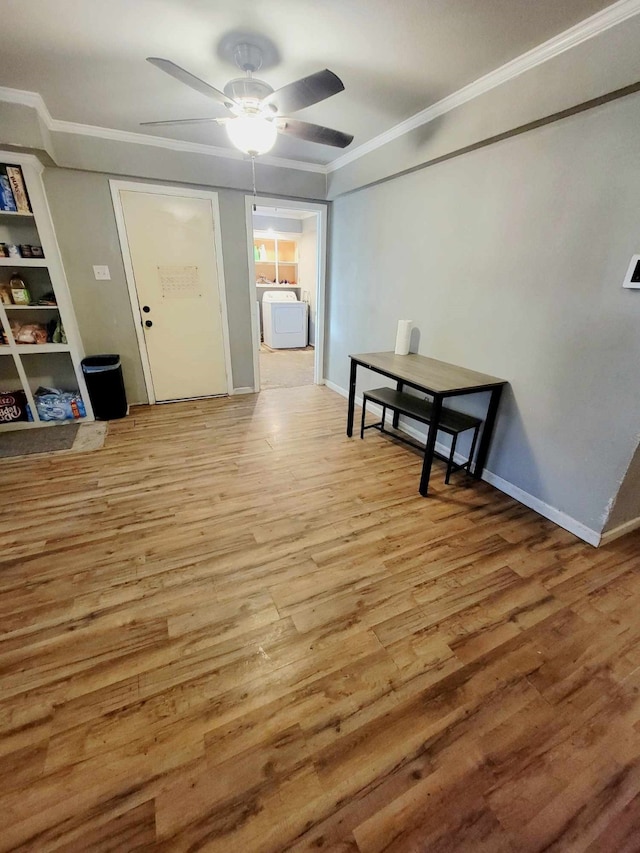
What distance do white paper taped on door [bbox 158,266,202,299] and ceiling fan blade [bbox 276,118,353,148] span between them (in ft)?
6.59

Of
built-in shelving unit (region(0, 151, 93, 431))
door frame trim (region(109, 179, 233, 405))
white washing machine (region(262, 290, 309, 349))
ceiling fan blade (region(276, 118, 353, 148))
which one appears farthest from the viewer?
white washing machine (region(262, 290, 309, 349))

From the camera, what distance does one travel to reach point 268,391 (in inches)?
179

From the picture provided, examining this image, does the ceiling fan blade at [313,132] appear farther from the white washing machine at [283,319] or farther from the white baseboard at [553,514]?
the white washing machine at [283,319]

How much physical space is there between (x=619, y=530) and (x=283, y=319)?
5.94 meters

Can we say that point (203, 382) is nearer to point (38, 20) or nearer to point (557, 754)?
point (38, 20)

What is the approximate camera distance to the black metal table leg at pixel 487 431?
241cm

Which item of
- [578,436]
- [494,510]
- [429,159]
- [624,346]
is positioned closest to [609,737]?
[494,510]

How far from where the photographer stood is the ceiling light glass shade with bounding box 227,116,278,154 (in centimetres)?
188

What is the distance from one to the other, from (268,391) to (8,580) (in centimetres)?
319

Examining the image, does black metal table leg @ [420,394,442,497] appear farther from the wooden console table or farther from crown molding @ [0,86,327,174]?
crown molding @ [0,86,327,174]

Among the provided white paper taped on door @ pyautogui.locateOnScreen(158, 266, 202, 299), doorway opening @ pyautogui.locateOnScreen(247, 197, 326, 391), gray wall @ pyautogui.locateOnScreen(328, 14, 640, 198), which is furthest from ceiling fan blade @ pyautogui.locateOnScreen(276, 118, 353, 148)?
doorway opening @ pyautogui.locateOnScreen(247, 197, 326, 391)

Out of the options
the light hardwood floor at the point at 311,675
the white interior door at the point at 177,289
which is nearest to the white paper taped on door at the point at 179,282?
the white interior door at the point at 177,289

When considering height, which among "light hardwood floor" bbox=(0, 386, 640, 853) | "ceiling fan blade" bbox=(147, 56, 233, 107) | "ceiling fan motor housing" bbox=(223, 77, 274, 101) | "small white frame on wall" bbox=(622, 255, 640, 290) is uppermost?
"ceiling fan motor housing" bbox=(223, 77, 274, 101)

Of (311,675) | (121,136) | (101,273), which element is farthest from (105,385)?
(311,675)
